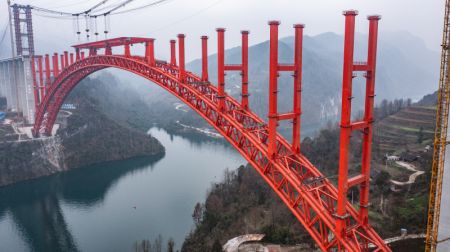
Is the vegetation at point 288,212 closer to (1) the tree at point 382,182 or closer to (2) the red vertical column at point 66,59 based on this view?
(1) the tree at point 382,182

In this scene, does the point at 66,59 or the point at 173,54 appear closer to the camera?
the point at 173,54

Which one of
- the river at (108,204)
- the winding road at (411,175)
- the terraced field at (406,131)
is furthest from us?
the terraced field at (406,131)

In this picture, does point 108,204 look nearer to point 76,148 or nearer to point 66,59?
point 66,59

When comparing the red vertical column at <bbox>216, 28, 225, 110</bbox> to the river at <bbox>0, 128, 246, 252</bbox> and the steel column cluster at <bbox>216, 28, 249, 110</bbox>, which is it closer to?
the steel column cluster at <bbox>216, 28, 249, 110</bbox>

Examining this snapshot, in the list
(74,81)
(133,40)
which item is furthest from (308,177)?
(74,81)

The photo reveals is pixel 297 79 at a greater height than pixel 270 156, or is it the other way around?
pixel 297 79

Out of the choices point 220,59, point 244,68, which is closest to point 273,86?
point 244,68

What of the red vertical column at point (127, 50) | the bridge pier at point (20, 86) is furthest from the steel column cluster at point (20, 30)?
the red vertical column at point (127, 50)
